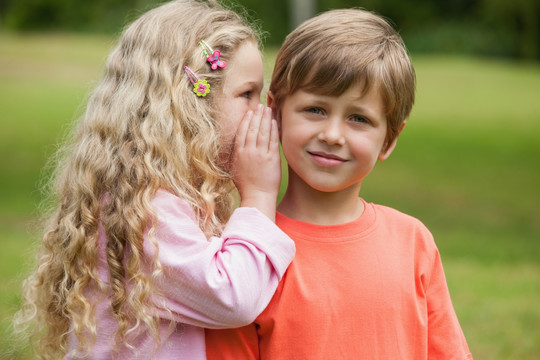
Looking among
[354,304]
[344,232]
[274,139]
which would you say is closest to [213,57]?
[274,139]

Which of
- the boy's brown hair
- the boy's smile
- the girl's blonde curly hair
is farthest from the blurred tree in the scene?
the boy's smile

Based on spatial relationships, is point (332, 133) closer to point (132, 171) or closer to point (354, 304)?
point (354, 304)

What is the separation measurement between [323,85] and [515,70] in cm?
2550

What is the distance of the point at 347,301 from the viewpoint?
240 cm

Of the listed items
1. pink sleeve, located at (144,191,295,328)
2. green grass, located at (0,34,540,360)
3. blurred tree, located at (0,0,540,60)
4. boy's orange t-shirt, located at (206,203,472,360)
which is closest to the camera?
pink sleeve, located at (144,191,295,328)

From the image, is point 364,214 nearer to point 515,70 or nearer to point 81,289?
point 81,289

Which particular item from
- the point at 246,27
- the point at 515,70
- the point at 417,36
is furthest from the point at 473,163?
the point at 417,36

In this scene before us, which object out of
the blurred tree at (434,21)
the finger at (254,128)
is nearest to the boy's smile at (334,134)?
the finger at (254,128)

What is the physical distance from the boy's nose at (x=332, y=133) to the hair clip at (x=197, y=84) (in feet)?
1.58

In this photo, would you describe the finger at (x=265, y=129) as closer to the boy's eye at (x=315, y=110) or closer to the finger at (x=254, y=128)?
the finger at (x=254, y=128)

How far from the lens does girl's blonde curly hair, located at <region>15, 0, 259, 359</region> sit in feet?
8.06

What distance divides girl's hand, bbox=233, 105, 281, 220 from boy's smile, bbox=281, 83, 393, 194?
63 mm

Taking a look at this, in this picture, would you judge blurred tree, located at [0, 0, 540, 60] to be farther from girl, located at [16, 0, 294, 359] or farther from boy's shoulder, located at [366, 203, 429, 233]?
boy's shoulder, located at [366, 203, 429, 233]

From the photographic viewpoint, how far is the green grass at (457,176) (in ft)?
19.8
